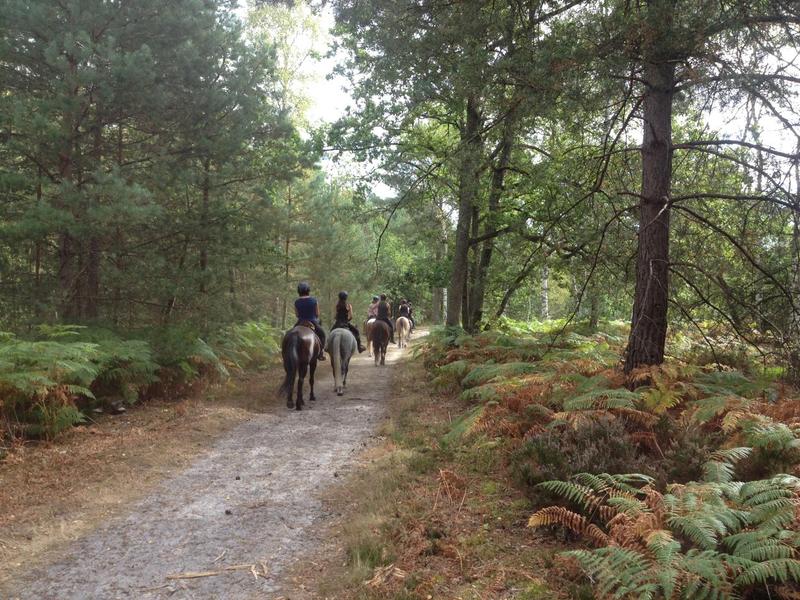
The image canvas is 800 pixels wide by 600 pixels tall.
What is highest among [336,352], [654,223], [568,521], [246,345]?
[654,223]

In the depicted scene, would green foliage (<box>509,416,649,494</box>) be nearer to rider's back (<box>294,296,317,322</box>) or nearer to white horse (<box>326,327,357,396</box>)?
rider's back (<box>294,296,317,322</box>)

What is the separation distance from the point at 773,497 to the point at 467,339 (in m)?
9.05

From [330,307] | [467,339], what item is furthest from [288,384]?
[330,307]

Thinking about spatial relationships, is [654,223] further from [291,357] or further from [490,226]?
[490,226]

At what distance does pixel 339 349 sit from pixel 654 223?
24.1ft

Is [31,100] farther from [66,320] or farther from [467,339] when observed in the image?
[467,339]

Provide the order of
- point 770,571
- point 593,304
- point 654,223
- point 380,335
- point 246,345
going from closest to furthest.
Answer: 1. point 770,571
2. point 654,223
3. point 593,304
4. point 246,345
5. point 380,335

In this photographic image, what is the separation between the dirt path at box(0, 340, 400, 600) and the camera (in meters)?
3.82

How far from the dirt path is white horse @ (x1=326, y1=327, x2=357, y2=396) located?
145 inches

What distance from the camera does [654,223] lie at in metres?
6.58

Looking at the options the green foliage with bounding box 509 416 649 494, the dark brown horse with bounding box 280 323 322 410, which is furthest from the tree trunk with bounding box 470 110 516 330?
the green foliage with bounding box 509 416 649 494

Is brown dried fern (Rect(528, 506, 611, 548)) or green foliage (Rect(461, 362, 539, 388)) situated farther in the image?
green foliage (Rect(461, 362, 539, 388))

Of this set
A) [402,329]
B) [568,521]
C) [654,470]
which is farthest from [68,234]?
[402,329]

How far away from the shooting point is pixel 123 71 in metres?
8.66
